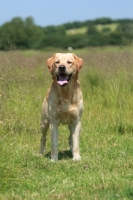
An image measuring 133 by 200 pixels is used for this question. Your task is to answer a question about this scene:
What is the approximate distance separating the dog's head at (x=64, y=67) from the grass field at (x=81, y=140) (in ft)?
3.14

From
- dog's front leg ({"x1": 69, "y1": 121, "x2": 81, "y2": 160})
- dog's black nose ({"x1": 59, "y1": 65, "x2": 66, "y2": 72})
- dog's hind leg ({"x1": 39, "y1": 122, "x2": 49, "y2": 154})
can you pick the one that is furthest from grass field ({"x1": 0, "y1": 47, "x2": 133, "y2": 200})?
dog's black nose ({"x1": 59, "y1": 65, "x2": 66, "y2": 72})

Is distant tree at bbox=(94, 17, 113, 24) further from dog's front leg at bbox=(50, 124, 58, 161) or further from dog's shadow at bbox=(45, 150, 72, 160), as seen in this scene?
dog's front leg at bbox=(50, 124, 58, 161)

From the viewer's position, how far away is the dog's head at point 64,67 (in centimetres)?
628

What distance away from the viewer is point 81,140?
761 cm

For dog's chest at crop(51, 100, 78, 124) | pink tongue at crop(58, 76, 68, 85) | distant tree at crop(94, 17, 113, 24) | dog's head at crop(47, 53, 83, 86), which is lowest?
distant tree at crop(94, 17, 113, 24)

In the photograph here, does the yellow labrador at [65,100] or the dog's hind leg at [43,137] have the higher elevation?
the yellow labrador at [65,100]

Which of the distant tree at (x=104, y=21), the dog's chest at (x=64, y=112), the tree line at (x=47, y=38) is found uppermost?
the dog's chest at (x=64, y=112)

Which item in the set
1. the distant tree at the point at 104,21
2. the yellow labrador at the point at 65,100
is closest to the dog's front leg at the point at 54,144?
the yellow labrador at the point at 65,100

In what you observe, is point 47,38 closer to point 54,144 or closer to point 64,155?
point 64,155

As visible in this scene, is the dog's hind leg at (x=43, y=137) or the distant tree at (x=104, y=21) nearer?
the dog's hind leg at (x=43, y=137)

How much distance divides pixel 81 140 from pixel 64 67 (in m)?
Answer: 1.75

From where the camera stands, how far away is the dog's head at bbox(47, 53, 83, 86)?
6277 mm

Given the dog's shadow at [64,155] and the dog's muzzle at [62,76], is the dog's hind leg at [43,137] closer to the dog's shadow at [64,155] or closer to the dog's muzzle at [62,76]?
the dog's shadow at [64,155]

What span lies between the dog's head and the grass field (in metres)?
0.96
